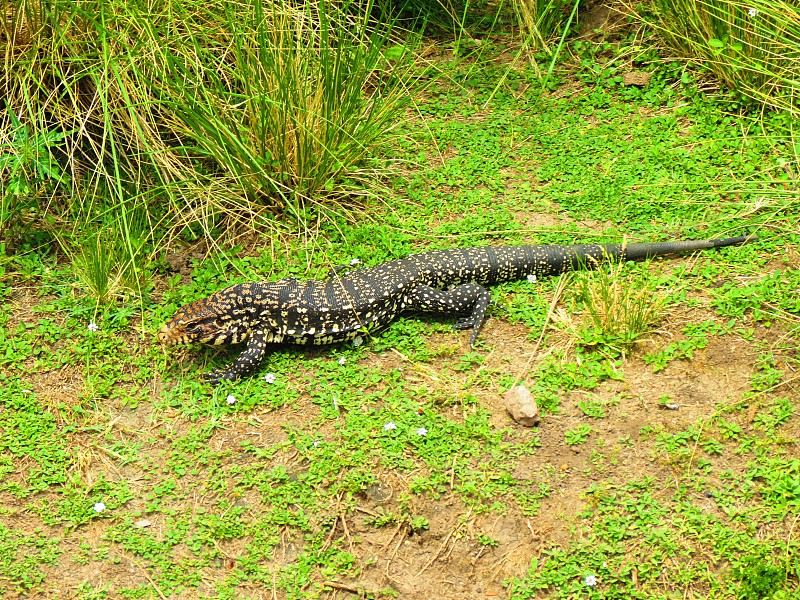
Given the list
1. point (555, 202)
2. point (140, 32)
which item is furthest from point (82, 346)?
point (555, 202)

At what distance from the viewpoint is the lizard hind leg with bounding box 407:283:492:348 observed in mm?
6711

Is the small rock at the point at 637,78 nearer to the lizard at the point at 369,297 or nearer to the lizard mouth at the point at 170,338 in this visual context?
the lizard at the point at 369,297

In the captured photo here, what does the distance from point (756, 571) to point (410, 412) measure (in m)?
2.40

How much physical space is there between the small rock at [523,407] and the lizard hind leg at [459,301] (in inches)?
33.6

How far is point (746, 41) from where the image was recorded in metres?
7.90

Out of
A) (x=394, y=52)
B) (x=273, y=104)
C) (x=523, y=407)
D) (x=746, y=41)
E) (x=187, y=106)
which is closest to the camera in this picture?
(x=523, y=407)

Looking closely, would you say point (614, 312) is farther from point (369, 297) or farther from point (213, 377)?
point (213, 377)

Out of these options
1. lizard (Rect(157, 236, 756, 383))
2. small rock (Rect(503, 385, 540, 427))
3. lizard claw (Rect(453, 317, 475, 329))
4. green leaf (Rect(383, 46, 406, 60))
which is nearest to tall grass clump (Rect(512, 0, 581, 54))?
green leaf (Rect(383, 46, 406, 60))

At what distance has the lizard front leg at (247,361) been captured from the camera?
6.53m

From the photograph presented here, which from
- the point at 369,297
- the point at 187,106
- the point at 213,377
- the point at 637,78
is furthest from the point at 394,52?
the point at 213,377

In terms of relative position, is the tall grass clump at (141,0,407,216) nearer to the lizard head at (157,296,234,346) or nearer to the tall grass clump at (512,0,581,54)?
the lizard head at (157,296,234,346)

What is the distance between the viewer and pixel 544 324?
6594 mm

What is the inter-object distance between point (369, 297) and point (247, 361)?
1.04 metres

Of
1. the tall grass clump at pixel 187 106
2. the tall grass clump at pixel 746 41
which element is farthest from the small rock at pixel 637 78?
the tall grass clump at pixel 187 106
